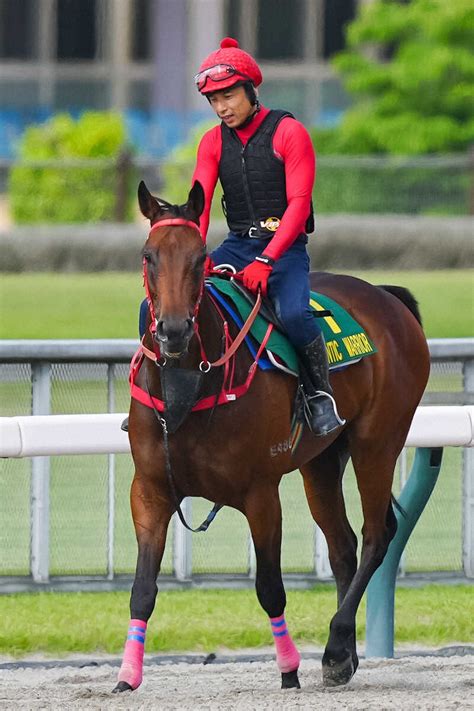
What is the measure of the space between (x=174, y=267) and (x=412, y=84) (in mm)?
20449

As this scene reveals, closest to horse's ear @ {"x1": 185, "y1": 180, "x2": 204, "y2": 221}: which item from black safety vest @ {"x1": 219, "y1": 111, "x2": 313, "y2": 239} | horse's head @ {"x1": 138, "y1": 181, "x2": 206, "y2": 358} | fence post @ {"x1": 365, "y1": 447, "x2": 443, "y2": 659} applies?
horse's head @ {"x1": 138, "y1": 181, "x2": 206, "y2": 358}

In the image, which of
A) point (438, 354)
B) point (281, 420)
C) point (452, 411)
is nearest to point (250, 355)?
point (281, 420)

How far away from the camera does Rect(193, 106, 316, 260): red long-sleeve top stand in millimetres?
6316

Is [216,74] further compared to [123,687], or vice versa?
[216,74]

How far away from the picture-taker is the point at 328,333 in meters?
6.76

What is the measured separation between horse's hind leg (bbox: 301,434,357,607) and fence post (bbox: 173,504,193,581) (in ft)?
3.35

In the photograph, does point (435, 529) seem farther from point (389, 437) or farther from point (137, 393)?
point (137, 393)

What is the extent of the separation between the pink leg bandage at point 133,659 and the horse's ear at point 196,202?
1.33m

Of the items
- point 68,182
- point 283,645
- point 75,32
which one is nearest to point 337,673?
point 283,645

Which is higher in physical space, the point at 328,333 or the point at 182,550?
the point at 328,333

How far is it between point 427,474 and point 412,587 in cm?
143

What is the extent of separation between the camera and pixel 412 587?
838 centimetres

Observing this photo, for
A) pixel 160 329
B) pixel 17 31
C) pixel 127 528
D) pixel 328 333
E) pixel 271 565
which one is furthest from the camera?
pixel 17 31

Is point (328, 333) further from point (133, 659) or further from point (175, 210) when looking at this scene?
point (133, 659)
